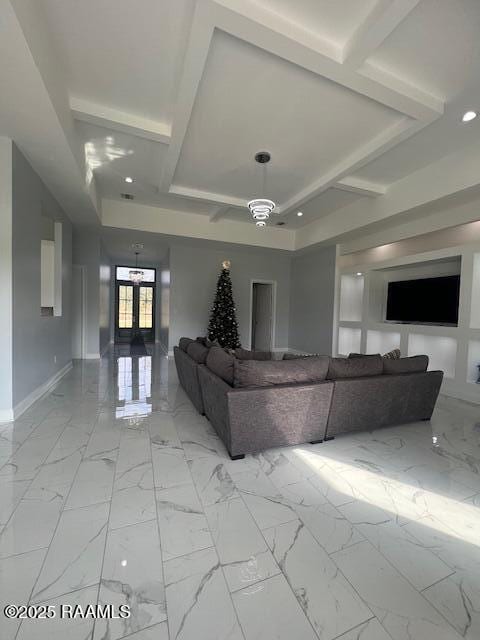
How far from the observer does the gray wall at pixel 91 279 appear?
21.0 ft

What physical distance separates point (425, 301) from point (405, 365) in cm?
271

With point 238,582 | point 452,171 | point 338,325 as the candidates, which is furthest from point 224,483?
point 338,325

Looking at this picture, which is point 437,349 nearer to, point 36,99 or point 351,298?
point 351,298

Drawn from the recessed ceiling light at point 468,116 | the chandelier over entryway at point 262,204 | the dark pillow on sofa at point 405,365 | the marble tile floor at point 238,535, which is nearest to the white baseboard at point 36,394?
the marble tile floor at point 238,535

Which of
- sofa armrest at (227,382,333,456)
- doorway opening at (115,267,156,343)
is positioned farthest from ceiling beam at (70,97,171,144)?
doorway opening at (115,267,156,343)

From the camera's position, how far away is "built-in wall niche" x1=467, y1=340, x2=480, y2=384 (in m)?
4.24

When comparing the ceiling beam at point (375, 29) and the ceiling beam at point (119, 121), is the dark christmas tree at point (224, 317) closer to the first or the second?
the ceiling beam at point (119, 121)

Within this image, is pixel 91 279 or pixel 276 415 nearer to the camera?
pixel 276 415

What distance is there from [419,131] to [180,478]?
4398mm

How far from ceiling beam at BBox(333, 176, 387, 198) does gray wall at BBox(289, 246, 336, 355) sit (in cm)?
206

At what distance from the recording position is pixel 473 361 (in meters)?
4.27

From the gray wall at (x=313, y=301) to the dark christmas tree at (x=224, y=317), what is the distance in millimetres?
2024

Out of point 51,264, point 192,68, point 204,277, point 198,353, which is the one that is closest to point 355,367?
→ point 198,353

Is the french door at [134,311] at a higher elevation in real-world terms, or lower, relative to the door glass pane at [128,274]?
lower
